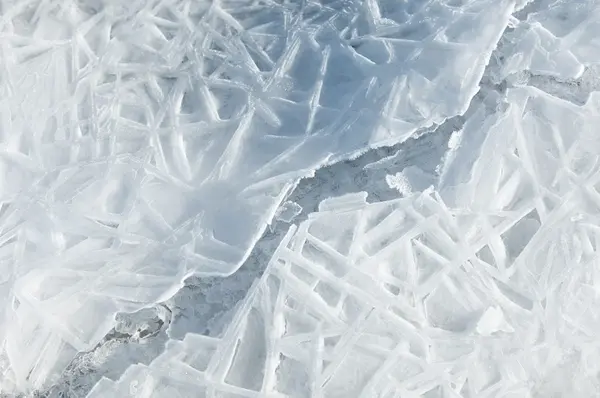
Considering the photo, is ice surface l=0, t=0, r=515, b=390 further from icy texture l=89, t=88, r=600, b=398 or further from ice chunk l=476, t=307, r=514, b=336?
ice chunk l=476, t=307, r=514, b=336

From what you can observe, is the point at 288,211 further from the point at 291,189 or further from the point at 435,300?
the point at 435,300

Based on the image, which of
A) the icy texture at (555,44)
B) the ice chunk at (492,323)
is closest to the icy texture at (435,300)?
the ice chunk at (492,323)

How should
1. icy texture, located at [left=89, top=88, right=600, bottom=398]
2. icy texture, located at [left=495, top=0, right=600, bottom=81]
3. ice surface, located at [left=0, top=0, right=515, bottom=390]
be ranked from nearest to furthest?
icy texture, located at [left=89, top=88, right=600, bottom=398] → ice surface, located at [left=0, top=0, right=515, bottom=390] → icy texture, located at [left=495, top=0, right=600, bottom=81]

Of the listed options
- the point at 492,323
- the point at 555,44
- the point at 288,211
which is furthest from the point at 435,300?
the point at 555,44

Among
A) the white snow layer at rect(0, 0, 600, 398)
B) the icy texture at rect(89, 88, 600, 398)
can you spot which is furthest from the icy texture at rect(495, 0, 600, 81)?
the icy texture at rect(89, 88, 600, 398)

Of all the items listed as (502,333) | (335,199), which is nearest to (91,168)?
(335,199)

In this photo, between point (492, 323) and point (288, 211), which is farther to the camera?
point (288, 211)
